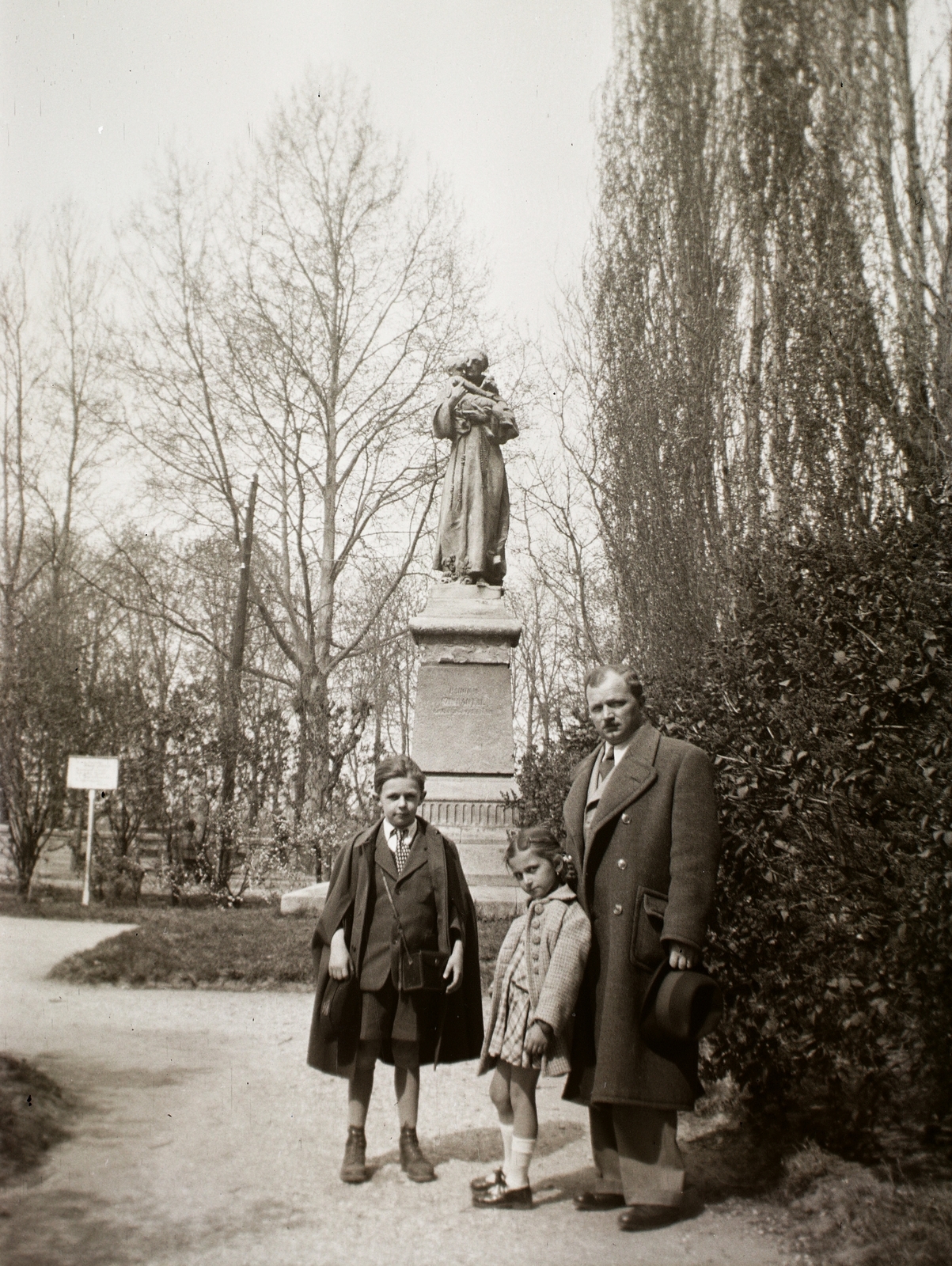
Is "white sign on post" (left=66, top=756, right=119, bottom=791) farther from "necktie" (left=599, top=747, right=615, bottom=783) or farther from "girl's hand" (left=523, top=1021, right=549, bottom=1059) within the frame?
"girl's hand" (left=523, top=1021, right=549, bottom=1059)

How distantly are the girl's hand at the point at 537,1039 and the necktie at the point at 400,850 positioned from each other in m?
0.81

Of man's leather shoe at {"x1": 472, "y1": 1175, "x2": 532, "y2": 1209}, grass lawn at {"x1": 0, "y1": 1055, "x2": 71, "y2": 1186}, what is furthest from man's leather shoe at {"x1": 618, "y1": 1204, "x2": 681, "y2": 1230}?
grass lawn at {"x1": 0, "y1": 1055, "x2": 71, "y2": 1186}

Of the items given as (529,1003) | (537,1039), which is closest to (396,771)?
(529,1003)

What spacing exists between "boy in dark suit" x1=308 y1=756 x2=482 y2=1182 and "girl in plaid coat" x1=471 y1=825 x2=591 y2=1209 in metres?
0.28

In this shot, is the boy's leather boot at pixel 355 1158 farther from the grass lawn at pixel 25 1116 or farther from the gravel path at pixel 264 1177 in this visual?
the grass lawn at pixel 25 1116

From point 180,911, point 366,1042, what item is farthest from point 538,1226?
point 180,911

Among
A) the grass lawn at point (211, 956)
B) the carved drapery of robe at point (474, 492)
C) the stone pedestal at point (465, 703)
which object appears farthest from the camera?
the carved drapery of robe at point (474, 492)

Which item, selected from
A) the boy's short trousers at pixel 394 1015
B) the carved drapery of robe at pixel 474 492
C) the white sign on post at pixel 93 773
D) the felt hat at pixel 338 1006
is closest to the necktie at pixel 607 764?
the boy's short trousers at pixel 394 1015

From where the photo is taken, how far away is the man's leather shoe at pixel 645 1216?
118 inches

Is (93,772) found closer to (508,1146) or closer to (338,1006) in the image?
(338,1006)

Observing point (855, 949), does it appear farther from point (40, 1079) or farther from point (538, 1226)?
point (40, 1079)

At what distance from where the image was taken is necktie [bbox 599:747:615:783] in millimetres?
3537

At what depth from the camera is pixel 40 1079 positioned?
13.9ft

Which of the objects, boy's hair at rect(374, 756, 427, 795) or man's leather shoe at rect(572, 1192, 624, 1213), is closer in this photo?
man's leather shoe at rect(572, 1192, 624, 1213)
